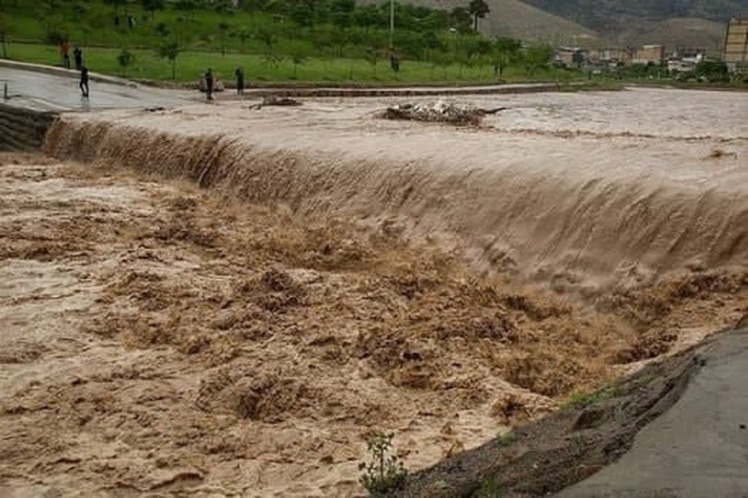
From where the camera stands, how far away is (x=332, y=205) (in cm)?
1360

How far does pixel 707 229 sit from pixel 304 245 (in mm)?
5438

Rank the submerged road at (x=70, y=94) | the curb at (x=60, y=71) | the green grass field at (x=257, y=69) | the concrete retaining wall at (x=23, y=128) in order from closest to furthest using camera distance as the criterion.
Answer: the concrete retaining wall at (x=23, y=128)
the submerged road at (x=70, y=94)
the curb at (x=60, y=71)
the green grass field at (x=257, y=69)

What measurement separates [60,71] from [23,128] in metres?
8.82

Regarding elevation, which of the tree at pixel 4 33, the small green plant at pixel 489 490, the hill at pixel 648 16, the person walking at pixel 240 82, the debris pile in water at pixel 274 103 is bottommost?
the small green plant at pixel 489 490

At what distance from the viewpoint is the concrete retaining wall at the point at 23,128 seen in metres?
20.8

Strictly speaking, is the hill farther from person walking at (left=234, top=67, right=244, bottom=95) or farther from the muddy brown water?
the muddy brown water

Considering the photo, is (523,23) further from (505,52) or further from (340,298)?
(340,298)

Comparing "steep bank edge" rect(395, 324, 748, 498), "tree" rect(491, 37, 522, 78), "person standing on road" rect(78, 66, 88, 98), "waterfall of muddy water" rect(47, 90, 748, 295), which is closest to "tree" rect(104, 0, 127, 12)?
"tree" rect(491, 37, 522, 78)

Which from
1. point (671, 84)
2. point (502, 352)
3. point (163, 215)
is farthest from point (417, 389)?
point (671, 84)

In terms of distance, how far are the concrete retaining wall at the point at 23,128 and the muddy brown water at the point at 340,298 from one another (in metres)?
5.29

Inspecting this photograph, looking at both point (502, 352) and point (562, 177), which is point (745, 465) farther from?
point (562, 177)

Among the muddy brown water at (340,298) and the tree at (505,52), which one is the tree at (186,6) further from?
the muddy brown water at (340,298)

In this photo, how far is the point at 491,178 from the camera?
1180cm

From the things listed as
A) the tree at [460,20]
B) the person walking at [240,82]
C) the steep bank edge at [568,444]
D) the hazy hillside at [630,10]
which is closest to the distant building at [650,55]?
the tree at [460,20]
